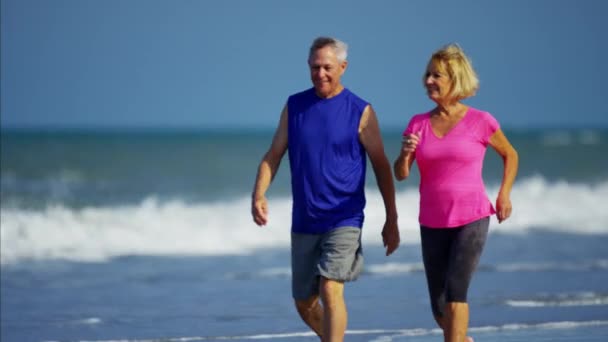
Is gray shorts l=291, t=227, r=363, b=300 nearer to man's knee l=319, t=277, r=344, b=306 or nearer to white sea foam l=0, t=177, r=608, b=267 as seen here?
man's knee l=319, t=277, r=344, b=306

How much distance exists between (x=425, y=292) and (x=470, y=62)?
194 inches

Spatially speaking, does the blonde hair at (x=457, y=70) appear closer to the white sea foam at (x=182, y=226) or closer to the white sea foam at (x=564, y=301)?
the white sea foam at (x=564, y=301)

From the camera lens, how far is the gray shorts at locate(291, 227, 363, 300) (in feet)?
19.7

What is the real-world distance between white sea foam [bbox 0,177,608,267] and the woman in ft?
28.4

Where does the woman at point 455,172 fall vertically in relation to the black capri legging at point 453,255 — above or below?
above

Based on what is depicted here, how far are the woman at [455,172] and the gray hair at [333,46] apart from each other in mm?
462

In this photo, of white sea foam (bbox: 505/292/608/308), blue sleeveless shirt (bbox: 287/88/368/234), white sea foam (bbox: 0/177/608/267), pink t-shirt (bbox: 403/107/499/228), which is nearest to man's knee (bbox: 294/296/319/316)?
blue sleeveless shirt (bbox: 287/88/368/234)

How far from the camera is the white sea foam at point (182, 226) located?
15.1 metres

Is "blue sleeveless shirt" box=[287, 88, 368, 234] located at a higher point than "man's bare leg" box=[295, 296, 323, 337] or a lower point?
higher

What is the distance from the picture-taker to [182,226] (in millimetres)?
17484

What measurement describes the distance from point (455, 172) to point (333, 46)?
93 centimetres

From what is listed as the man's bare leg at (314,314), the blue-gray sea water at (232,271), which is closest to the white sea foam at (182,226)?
the blue-gray sea water at (232,271)

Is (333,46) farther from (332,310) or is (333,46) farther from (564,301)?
(564,301)

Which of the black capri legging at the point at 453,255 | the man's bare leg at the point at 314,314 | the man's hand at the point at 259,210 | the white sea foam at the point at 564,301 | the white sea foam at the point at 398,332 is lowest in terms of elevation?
the white sea foam at the point at 398,332
